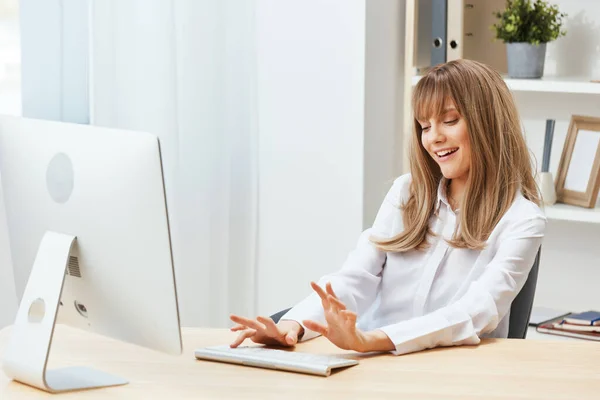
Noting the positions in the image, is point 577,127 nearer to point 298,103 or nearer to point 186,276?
point 298,103

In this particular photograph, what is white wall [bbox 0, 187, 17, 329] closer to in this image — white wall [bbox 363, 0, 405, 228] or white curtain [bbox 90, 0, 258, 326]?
white curtain [bbox 90, 0, 258, 326]

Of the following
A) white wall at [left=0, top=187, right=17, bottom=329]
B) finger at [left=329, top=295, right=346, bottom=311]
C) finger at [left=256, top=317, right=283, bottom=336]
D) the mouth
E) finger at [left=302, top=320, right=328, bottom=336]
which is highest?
the mouth

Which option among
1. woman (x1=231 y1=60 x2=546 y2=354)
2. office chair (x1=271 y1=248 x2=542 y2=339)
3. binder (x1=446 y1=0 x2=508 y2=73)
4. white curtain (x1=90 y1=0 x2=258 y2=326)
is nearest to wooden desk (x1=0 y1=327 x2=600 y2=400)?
woman (x1=231 y1=60 x2=546 y2=354)

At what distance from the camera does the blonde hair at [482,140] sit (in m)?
2.04

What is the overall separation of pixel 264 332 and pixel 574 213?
1550 mm

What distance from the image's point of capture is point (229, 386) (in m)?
1.55

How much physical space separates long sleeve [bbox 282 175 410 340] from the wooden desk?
298 millimetres

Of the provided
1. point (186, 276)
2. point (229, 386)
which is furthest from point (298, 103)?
point (229, 386)

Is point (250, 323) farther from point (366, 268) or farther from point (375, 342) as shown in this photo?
point (366, 268)

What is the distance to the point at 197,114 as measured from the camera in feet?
9.88

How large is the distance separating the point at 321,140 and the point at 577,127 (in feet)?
2.85

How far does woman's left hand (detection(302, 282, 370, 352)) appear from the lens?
5.54 ft

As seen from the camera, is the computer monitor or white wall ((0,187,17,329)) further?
white wall ((0,187,17,329))

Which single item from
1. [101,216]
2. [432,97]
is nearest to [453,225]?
[432,97]
